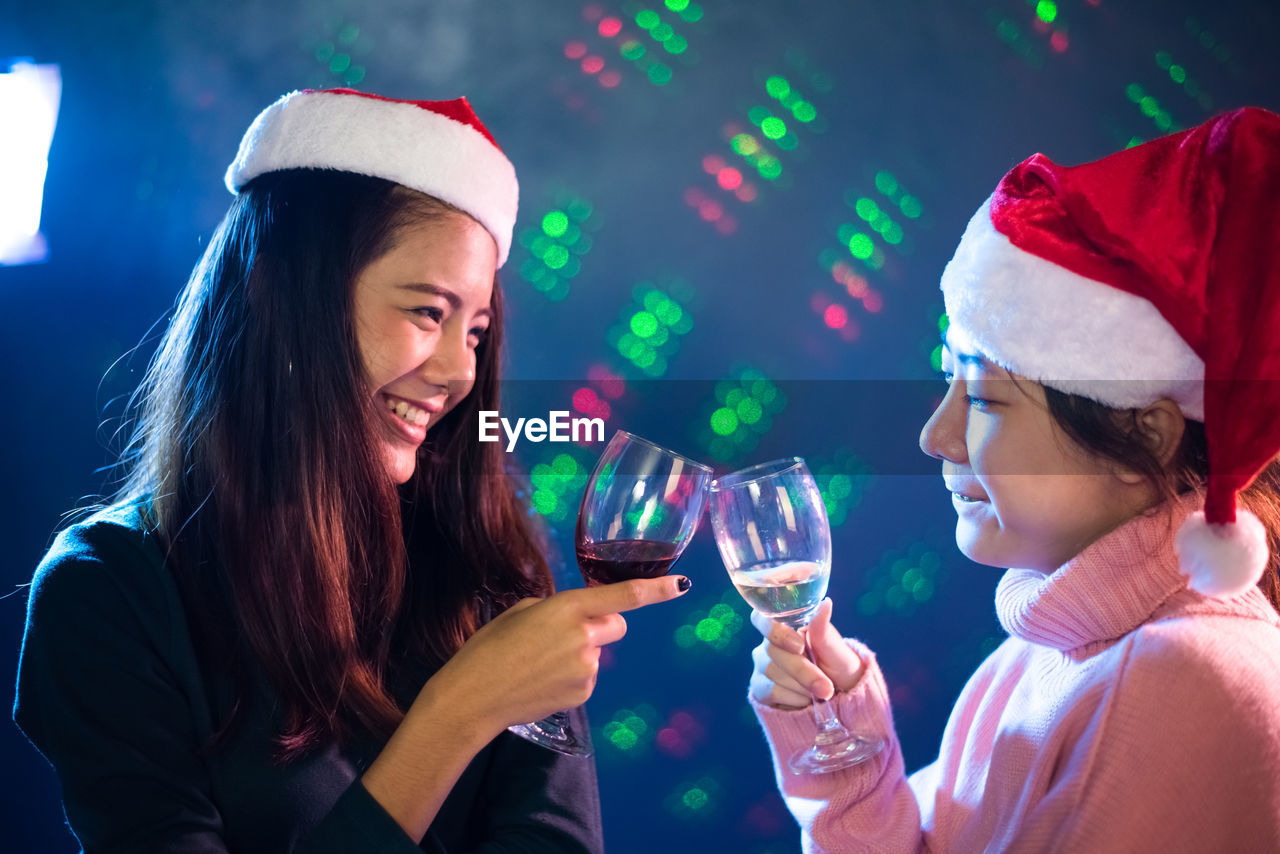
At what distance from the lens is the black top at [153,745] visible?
3.45ft

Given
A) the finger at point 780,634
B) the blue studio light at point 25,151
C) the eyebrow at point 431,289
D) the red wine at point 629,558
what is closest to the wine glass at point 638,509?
the red wine at point 629,558

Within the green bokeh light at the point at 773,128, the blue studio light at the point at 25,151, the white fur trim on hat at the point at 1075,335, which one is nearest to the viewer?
the white fur trim on hat at the point at 1075,335

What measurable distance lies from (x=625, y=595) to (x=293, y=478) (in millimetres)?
524

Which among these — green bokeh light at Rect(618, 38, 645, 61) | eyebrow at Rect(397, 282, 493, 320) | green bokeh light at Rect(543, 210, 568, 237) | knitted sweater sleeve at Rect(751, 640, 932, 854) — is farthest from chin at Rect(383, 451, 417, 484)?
green bokeh light at Rect(618, 38, 645, 61)

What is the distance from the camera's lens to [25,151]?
2.08 metres

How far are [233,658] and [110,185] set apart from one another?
1.38 metres

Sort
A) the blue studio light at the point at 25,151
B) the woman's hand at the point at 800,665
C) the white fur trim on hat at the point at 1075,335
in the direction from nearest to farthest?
the white fur trim on hat at the point at 1075,335, the woman's hand at the point at 800,665, the blue studio light at the point at 25,151

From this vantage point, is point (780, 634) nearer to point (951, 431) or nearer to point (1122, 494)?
point (951, 431)

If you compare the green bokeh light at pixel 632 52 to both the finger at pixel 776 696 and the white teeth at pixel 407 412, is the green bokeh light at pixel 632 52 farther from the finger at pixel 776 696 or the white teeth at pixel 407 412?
the finger at pixel 776 696

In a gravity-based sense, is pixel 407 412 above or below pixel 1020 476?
above

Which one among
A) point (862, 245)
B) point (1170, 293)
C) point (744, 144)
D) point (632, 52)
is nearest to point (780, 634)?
point (1170, 293)

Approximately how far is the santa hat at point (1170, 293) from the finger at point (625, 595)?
471 mm

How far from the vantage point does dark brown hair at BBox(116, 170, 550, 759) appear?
1.23m

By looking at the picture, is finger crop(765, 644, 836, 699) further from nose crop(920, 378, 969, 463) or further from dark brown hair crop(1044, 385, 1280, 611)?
dark brown hair crop(1044, 385, 1280, 611)
